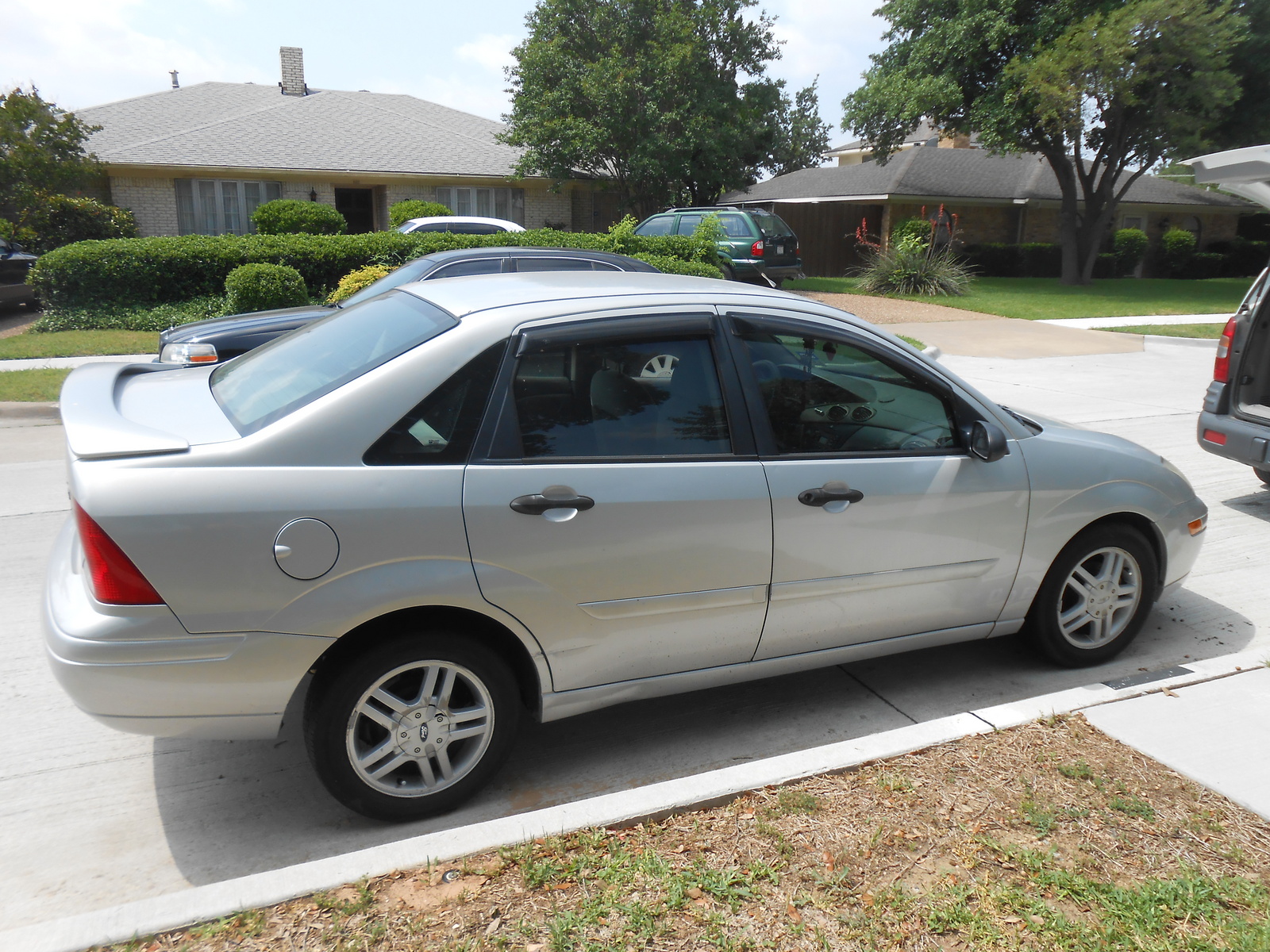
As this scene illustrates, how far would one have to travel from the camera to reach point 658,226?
19.8 meters

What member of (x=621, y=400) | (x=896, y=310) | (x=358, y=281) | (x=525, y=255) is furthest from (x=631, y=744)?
(x=896, y=310)

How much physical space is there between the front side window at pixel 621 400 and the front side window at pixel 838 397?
24cm

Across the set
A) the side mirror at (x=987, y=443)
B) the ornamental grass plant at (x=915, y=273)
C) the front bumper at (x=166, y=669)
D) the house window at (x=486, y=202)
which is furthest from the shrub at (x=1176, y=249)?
the front bumper at (x=166, y=669)

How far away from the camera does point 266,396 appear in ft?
11.2

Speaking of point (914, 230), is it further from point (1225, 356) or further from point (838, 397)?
point (838, 397)

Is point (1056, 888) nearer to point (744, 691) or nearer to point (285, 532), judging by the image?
point (744, 691)

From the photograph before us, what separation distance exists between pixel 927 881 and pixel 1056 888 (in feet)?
1.20

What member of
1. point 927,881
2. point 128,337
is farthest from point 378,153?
point 927,881

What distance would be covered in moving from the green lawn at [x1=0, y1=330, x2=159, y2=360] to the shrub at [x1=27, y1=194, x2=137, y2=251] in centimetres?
686

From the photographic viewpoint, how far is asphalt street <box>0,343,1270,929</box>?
123 inches

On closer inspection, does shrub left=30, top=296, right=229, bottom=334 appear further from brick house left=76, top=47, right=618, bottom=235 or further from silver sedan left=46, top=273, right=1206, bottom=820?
silver sedan left=46, top=273, right=1206, bottom=820

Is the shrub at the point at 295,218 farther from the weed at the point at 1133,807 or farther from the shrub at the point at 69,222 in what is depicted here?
the weed at the point at 1133,807

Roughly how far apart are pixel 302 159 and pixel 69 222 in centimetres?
685

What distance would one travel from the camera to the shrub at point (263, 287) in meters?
14.3
